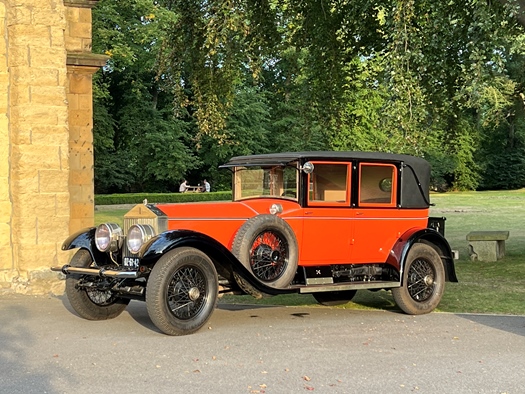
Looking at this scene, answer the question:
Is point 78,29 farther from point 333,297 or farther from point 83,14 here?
point 333,297

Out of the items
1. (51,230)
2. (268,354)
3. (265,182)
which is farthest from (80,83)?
(268,354)

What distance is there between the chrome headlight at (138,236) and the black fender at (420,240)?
9.75 feet

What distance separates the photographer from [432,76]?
522 inches

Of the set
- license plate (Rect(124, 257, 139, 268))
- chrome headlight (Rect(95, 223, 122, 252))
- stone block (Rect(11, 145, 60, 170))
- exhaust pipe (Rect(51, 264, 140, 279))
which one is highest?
stone block (Rect(11, 145, 60, 170))

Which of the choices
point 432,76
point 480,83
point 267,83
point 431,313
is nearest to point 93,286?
point 431,313

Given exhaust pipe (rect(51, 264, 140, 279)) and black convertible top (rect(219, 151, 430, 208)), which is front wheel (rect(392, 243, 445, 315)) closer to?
black convertible top (rect(219, 151, 430, 208))

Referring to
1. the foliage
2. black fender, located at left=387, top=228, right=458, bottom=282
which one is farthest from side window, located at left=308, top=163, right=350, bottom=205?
the foliage

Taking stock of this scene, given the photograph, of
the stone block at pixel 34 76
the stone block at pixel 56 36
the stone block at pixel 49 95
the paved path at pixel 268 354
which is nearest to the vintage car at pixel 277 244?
the paved path at pixel 268 354

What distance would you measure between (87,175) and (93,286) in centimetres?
450

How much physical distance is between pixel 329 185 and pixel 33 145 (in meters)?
4.34

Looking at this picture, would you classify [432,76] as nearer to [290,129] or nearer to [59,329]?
[59,329]

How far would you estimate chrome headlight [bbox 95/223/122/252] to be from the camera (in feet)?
25.4

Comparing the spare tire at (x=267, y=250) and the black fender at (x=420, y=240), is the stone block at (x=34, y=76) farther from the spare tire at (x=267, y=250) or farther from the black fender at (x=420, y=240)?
the black fender at (x=420, y=240)

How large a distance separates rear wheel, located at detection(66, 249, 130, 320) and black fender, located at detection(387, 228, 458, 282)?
3183mm
